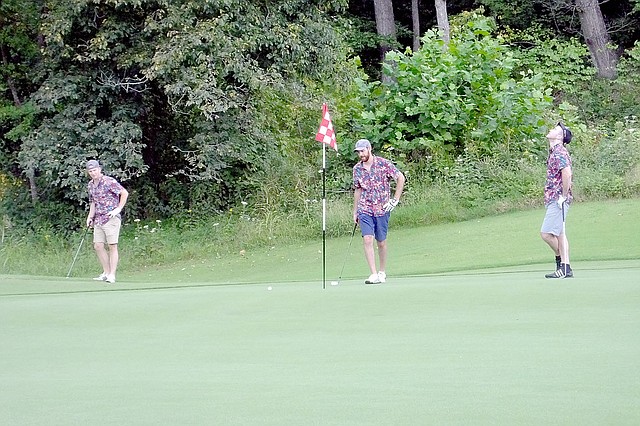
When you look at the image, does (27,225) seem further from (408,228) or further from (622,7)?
(622,7)

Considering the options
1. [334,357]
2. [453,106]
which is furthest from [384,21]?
[334,357]

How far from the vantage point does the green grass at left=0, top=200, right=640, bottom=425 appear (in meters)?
4.92

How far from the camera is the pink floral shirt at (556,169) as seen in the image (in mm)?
10859

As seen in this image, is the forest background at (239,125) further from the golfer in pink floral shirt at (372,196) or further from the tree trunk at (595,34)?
the golfer in pink floral shirt at (372,196)

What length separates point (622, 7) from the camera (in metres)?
36.6

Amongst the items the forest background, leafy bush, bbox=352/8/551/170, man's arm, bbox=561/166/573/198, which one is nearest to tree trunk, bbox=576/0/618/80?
the forest background

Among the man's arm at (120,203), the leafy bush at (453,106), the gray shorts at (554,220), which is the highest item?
the leafy bush at (453,106)

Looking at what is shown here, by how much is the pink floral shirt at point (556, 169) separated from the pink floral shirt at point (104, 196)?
6118 millimetres

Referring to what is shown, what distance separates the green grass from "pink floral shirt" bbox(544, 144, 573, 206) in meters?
1.01

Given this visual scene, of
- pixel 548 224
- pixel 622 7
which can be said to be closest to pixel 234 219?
pixel 548 224

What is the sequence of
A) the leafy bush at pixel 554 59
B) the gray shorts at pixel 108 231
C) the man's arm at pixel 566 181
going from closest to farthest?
the man's arm at pixel 566 181
the gray shorts at pixel 108 231
the leafy bush at pixel 554 59

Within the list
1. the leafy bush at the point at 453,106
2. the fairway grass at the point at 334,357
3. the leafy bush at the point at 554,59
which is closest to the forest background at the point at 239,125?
the leafy bush at the point at 453,106

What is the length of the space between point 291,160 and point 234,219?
267cm

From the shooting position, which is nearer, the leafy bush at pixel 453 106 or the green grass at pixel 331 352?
the green grass at pixel 331 352
